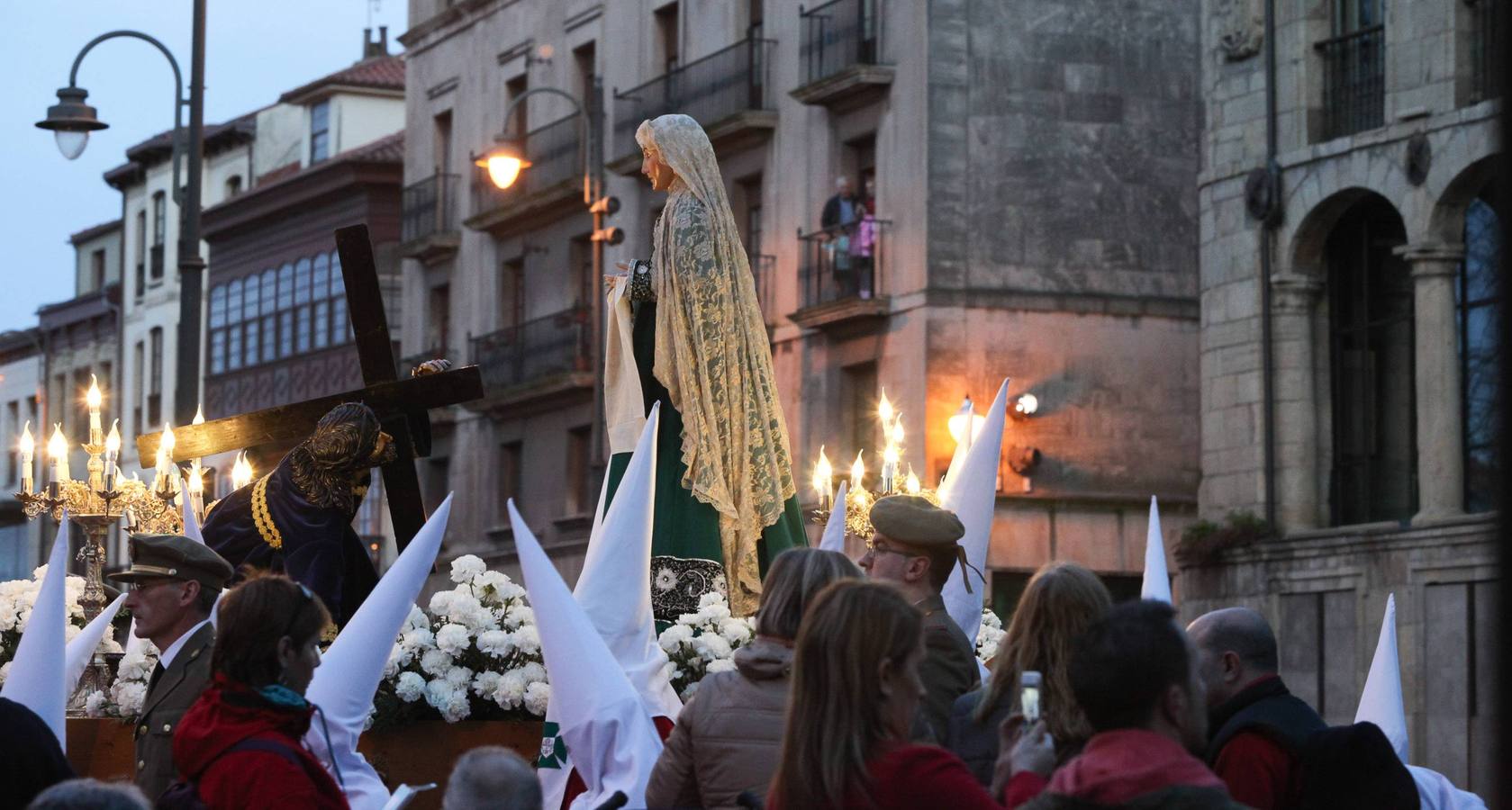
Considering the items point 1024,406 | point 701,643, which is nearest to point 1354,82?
point 1024,406

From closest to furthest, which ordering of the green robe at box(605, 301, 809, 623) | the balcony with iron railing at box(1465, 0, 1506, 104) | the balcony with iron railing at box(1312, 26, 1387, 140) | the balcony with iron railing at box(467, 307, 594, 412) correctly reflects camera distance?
the green robe at box(605, 301, 809, 623)
the balcony with iron railing at box(1465, 0, 1506, 104)
the balcony with iron railing at box(1312, 26, 1387, 140)
the balcony with iron railing at box(467, 307, 594, 412)

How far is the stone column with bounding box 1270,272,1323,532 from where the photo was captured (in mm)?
28922

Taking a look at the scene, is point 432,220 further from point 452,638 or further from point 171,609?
point 171,609

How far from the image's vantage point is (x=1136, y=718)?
5051 millimetres

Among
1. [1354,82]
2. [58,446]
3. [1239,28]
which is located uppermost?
[1239,28]

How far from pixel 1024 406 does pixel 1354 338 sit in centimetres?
589

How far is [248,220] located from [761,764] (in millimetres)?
51942

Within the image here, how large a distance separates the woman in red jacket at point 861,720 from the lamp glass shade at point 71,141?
19218mm

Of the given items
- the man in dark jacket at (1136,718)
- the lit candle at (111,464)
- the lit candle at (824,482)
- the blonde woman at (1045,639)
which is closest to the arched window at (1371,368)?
the lit candle at (824,482)

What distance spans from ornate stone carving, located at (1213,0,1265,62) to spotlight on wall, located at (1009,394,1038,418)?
5.88 meters

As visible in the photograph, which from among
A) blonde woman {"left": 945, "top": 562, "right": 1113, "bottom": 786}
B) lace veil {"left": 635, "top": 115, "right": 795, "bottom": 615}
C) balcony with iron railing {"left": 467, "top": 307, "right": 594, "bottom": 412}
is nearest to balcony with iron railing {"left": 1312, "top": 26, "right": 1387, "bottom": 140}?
balcony with iron railing {"left": 467, "top": 307, "right": 594, "bottom": 412}

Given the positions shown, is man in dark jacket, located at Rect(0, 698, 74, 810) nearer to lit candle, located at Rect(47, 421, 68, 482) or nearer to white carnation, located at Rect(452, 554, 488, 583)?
white carnation, located at Rect(452, 554, 488, 583)

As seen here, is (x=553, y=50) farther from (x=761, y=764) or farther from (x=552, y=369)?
(x=761, y=764)

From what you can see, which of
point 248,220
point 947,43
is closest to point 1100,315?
point 947,43
